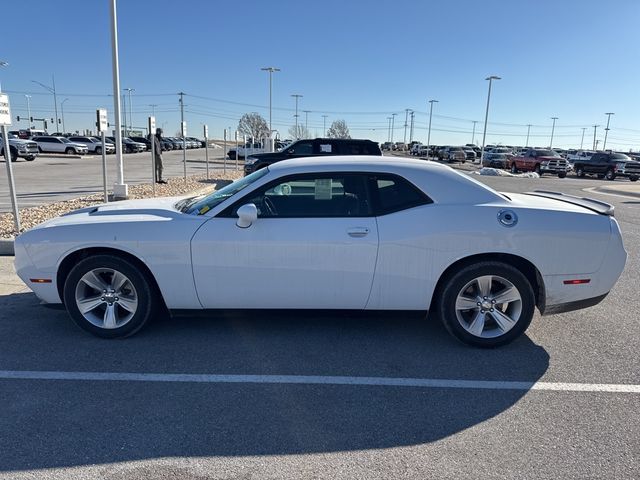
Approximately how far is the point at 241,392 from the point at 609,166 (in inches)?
1430

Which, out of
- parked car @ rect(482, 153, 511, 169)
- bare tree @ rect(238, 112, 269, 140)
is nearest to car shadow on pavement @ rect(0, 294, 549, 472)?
→ parked car @ rect(482, 153, 511, 169)

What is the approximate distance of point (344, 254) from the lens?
3.85 m

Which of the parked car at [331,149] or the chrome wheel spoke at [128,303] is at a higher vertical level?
the parked car at [331,149]

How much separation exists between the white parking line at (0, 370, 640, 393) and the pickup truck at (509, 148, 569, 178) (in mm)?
35527

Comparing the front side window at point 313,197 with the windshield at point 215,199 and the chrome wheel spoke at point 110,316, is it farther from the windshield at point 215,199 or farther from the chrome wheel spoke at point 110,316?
the chrome wheel spoke at point 110,316

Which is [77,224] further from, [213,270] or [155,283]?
[213,270]

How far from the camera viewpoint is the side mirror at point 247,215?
380 centimetres

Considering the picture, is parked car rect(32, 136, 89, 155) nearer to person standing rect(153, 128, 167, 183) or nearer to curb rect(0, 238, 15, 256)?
person standing rect(153, 128, 167, 183)

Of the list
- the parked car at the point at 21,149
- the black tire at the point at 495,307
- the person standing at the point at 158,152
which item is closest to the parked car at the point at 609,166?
the person standing at the point at 158,152

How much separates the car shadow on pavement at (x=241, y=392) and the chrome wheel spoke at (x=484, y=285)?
0.50 meters

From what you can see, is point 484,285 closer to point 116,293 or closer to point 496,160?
point 116,293

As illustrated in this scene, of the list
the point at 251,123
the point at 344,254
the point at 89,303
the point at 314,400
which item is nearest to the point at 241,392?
the point at 314,400

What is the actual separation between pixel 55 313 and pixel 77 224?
1.23 meters

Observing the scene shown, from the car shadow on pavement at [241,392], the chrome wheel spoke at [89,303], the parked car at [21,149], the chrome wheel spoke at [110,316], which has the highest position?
the parked car at [21,149]
